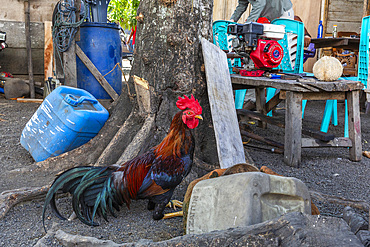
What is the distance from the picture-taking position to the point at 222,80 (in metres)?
3.40

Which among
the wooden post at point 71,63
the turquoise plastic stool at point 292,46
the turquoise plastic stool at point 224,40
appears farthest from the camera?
the turquoise plastic stool at point 224,40

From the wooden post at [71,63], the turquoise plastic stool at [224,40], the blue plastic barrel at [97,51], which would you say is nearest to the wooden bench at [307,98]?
the turquoise plastic stool at [224,40]

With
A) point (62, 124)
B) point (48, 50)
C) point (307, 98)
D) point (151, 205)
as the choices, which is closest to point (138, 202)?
point (151, 205)

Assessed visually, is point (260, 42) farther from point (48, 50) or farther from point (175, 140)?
point (48, 50)

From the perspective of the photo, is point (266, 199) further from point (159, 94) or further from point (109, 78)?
point (109, 78)

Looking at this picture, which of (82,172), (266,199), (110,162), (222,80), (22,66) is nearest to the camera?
(266,199)

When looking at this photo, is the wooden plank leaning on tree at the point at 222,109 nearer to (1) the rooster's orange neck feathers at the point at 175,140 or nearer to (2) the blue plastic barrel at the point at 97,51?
(1) the rooster's orange neck feathers at the point at 175,140

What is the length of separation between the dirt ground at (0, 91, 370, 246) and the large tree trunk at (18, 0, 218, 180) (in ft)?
1.37

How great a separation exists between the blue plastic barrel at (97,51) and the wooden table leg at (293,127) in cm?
281

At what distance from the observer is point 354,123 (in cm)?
382

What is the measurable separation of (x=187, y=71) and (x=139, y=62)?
48 cm

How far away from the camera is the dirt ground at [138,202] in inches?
90.0

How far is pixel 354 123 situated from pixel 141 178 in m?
2.57

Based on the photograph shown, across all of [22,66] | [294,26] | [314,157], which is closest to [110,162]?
[314,157]
